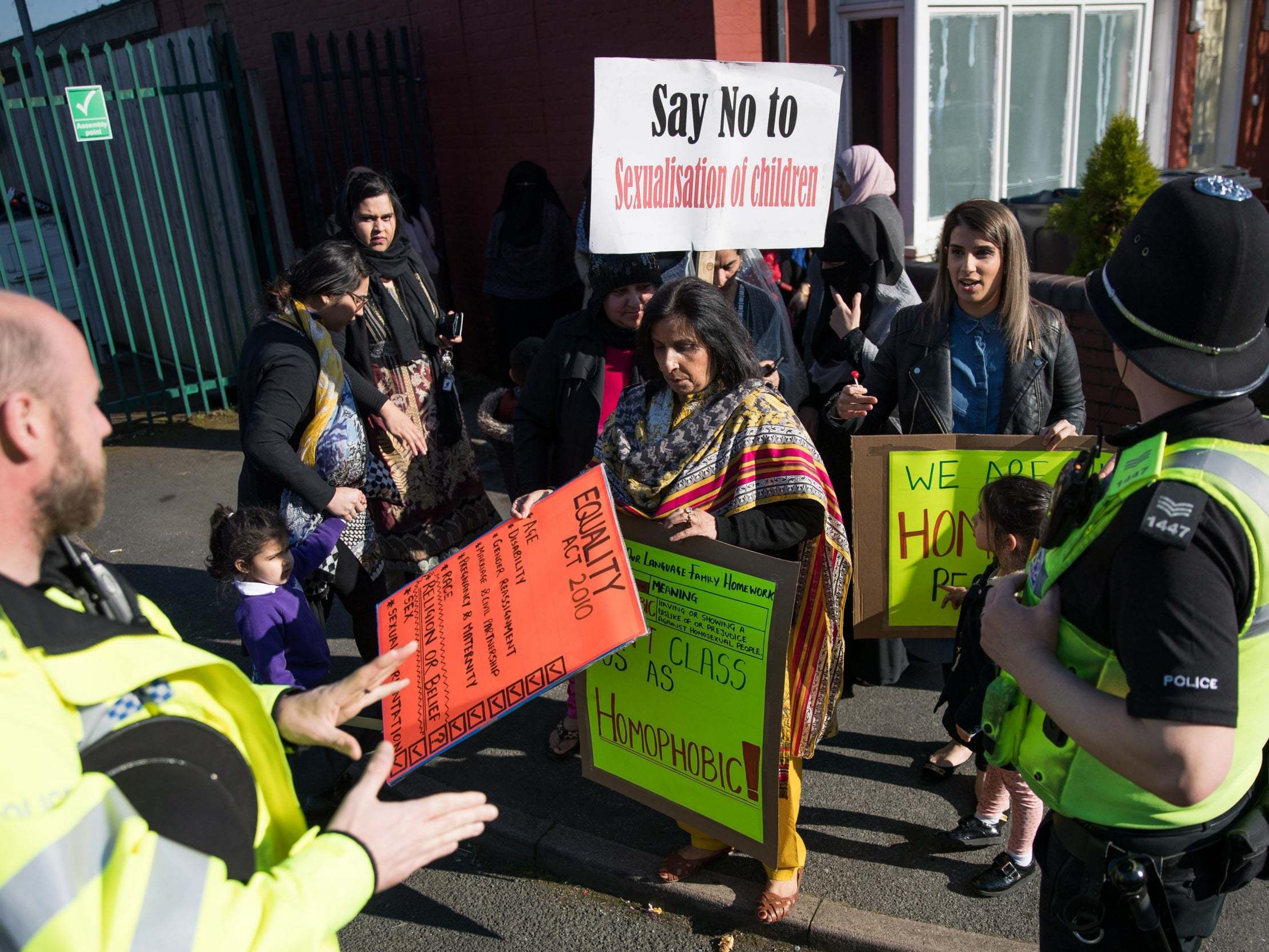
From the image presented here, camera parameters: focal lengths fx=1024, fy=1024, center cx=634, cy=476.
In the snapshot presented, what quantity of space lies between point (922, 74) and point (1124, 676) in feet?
19.7

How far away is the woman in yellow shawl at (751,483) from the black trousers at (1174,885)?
1039 millimetres

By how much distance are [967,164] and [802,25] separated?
1611 mm

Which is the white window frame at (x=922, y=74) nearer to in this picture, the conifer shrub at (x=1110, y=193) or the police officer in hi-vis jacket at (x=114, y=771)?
the conifer shrub at (x=1110, y=193)

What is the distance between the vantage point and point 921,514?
10.9ft

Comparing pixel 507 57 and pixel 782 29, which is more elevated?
pixel 507 57

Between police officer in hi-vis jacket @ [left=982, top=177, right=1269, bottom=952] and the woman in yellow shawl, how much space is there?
997mm

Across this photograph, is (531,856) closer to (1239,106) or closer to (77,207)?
(77,207)

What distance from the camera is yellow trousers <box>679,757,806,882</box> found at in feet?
9.86

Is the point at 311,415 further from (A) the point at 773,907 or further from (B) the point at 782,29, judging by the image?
(B) the point at 782,29

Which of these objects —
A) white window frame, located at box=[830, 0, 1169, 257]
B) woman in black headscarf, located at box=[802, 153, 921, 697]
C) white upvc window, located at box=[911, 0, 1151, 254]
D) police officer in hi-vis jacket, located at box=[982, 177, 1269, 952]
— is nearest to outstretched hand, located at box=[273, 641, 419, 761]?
police officer in hi-vis jacket, located at box=[982, 177, 1269, 952]

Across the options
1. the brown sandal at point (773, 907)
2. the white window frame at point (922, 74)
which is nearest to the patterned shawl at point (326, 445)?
the brown sandal at point (773, 907)

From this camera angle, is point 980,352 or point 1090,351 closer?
point 980,352

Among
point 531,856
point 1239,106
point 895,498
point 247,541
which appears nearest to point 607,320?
point 895,498

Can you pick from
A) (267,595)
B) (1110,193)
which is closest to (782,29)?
(1110,193)
